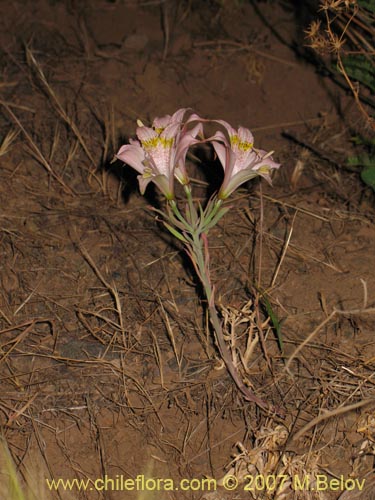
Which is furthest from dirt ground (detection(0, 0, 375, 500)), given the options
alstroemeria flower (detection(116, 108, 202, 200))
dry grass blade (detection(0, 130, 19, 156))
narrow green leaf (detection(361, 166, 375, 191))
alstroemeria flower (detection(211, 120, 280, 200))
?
alstroemeria flower (detection(116, 108, 202, 200))

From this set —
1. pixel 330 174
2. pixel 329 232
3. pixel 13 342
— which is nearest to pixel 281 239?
pixel 329 232

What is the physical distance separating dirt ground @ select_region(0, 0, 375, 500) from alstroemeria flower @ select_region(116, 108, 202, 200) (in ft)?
1.36

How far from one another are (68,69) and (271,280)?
1481 millimetres

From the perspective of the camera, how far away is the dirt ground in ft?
6.82

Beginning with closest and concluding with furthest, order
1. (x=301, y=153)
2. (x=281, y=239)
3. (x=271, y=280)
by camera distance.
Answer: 1. (x=271, y=280)
2. (x=281, y=239)
3. (x=301, y=153)

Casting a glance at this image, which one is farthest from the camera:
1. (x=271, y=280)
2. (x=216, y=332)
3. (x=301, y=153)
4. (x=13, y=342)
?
(x=301, y=153)

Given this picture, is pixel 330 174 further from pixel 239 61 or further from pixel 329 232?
pixel 239 61

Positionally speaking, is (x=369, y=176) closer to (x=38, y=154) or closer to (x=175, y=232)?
(x=175, y=232)

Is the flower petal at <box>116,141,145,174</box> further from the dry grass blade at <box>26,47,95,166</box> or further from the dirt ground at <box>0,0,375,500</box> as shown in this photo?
the dry grass blade at <box>26,47,95,166</box>

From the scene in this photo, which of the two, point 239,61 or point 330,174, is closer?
point 330,174

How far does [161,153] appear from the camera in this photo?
1.96 meters

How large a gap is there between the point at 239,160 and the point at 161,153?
216 mm

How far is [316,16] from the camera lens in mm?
3396

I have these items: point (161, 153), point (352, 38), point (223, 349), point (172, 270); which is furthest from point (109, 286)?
point (352, 38)
